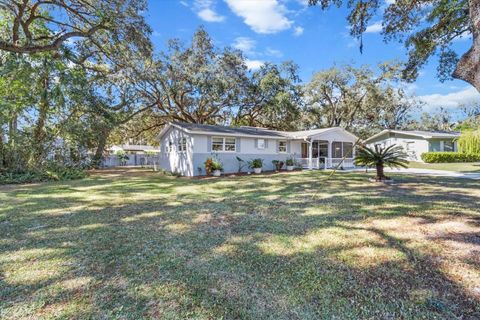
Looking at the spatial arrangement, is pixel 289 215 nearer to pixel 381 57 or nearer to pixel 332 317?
pixel 332 317

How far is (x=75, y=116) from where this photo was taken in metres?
16.1

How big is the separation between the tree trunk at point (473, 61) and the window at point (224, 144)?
1335 centimetres

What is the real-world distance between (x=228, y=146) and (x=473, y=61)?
1391 cm

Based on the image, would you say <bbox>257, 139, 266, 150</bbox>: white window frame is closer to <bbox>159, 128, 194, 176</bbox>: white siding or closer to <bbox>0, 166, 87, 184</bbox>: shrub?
<bbox>159, 128, 194, 176</bbox>: white siding


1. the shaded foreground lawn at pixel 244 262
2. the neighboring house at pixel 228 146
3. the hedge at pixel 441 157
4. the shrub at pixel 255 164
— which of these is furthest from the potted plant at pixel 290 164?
the hedge at pixel 441 157

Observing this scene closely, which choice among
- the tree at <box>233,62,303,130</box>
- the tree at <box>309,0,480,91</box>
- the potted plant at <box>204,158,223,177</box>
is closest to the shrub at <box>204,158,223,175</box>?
the potted plant at <box>204,158,223,177</box>

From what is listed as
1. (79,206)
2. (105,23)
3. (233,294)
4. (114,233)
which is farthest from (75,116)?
(233,294)

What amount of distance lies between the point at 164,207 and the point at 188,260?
11.3 feet

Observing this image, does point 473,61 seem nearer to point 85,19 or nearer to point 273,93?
point 85,19

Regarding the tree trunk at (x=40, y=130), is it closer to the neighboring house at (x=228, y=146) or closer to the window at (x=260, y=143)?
the neighboring house at (x=228, y=146)

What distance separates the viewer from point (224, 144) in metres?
16.2

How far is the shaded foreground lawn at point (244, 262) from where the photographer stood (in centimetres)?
246

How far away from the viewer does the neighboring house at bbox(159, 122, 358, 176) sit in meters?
15.2

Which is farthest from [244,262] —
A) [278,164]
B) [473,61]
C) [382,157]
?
[278,164]
